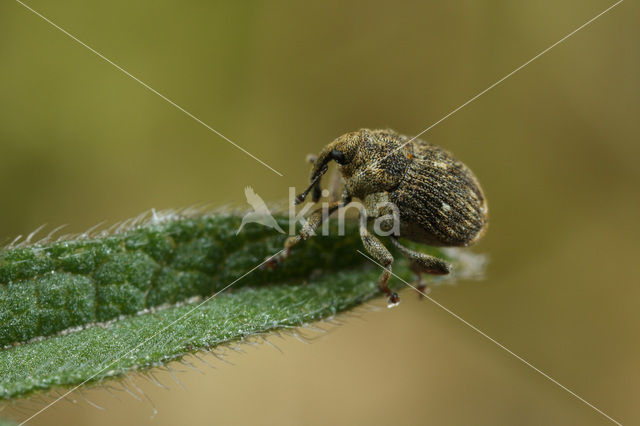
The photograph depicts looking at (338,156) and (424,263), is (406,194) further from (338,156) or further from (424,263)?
(338,156)

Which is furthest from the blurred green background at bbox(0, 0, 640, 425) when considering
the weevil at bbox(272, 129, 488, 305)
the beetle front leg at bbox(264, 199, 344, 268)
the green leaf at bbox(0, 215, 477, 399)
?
the green leaf at bbox(0, 215, 477, 399)

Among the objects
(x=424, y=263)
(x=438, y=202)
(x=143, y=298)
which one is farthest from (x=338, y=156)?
(x=143, y=298)

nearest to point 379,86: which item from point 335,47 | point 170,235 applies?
point 335,47

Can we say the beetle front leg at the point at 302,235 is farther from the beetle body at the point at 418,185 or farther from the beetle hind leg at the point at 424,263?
the beetle hind leg at the point at 424,263

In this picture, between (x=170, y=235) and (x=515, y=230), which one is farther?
(x=515, y=230)

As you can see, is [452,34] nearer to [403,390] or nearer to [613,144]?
[613,144]

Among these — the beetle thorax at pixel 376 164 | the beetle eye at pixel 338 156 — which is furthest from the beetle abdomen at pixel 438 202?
the beetle eye at pixel 338 156
